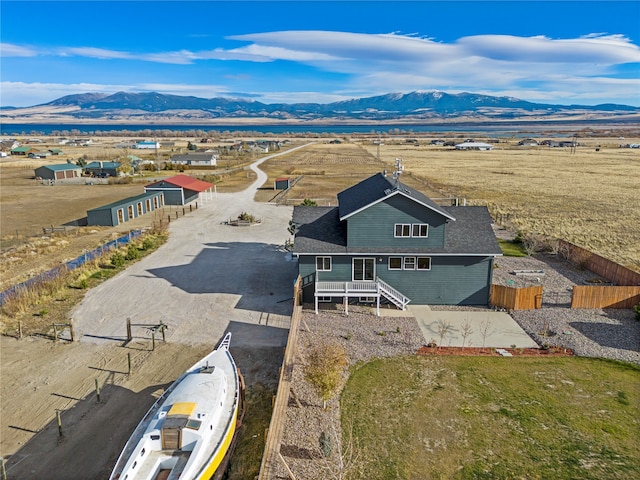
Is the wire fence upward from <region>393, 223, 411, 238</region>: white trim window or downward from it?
downward

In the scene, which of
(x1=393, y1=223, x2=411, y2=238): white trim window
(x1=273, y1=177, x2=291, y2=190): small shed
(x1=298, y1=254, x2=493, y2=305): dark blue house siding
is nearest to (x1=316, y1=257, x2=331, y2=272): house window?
(x1=298, y1=254, x2=493, y2=305): dark blue house siding

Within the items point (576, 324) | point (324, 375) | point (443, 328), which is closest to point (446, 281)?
point (443, 328)

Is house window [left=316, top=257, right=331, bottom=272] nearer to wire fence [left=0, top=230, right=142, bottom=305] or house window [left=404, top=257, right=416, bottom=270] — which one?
house window [left=404, top=257, right=416, bottom=270]

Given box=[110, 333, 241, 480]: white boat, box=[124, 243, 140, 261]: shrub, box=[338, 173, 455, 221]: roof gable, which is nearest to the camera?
box=[110, 333, 241, 480]: white boat

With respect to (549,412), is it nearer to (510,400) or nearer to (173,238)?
(510,400)

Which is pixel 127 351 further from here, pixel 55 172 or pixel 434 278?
pixel 55 172
